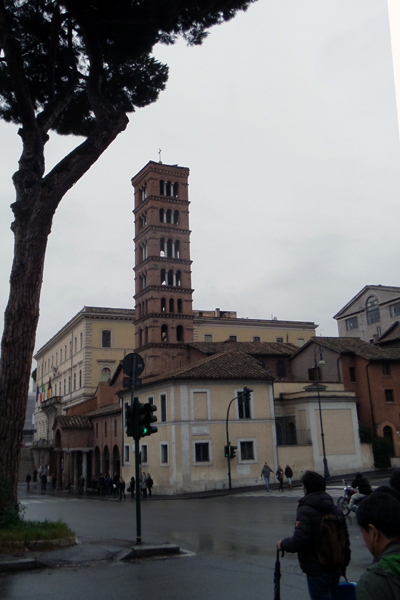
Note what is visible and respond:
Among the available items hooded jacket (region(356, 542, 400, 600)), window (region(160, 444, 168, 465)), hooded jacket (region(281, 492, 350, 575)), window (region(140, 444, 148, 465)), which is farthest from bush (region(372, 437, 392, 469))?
hooded jacket (region(356, 542, 400, 600))

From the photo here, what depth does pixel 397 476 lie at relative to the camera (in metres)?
5.27

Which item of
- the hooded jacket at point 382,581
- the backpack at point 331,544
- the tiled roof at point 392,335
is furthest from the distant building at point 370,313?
the hooded jacket at point 382,581

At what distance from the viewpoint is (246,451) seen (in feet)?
113

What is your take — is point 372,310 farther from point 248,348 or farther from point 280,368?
point 248,348

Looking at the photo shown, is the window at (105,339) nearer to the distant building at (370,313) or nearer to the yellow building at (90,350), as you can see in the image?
the yellow building at (90,350)

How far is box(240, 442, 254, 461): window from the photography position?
1350 inches

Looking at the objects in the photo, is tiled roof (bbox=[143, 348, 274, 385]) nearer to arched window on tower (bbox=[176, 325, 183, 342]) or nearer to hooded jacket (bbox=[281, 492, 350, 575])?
arched window on tower (bbox=[176, 325, 183, 342])

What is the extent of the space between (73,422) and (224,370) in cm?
1851

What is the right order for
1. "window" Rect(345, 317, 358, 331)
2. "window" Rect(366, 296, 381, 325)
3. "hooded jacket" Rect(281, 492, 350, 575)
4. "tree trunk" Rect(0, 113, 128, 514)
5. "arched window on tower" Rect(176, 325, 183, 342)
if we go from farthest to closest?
1. "window" Rect(345, 317, 358, 331)
2. "window" Rect(366, 296, 381, 325)
3. "arched window on tower" Rect(176, 325, 183, 342)
4. "tree trunk" Rect(0, 113, 128, 514)
5. "hooded jacket" Rect(281, 492, 350, 575)

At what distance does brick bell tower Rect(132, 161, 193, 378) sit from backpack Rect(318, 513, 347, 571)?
42873 mm

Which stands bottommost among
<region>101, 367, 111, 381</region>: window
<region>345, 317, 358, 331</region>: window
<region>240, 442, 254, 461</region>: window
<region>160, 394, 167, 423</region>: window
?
<region>240, 442, 254, 461</region>: window

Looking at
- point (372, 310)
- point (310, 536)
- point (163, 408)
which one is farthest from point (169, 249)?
point (310, 536)

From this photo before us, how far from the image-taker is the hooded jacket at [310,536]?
14.9ft

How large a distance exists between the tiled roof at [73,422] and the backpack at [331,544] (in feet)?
147
